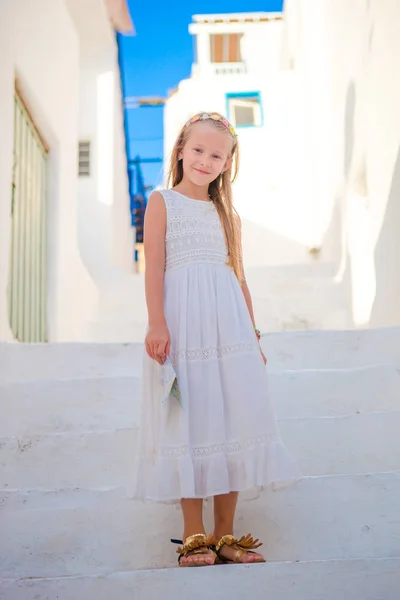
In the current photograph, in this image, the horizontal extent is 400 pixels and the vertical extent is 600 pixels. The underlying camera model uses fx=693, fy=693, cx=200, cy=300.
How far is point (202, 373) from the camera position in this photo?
201 cm

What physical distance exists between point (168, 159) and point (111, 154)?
288 inches

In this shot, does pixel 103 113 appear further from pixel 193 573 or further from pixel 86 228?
pixel 193 573

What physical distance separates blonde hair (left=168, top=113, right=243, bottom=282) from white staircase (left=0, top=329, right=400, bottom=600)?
763 millimetres

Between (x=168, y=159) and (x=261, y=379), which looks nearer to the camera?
(x=261, y=379)

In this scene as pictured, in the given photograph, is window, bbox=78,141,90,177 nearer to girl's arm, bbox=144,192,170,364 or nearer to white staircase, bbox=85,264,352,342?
white staircase, bbox=85,264,352,342

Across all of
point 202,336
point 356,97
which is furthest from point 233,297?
point 356,97

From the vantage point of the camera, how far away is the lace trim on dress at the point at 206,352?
2.02 m

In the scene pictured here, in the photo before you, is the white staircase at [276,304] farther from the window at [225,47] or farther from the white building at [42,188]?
the window at [225,47]

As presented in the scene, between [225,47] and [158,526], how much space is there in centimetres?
1450

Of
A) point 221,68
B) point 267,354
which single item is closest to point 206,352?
point 267,354

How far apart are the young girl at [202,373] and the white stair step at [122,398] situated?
2.83 feet

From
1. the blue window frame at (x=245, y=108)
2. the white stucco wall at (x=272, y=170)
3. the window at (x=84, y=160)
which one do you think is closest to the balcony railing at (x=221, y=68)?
the white stucco wall at (x=272, y=170)

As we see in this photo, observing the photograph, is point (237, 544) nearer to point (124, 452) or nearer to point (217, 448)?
point (217, 448)

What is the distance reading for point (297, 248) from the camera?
32.7 feet
